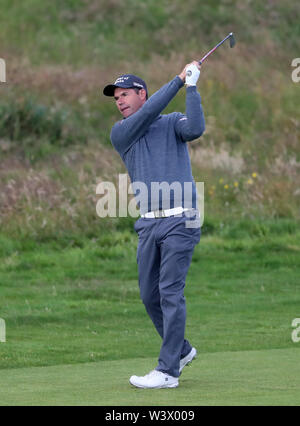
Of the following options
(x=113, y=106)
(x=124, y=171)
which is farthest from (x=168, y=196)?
(x=113, y=106)

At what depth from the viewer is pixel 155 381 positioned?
23.1 feet

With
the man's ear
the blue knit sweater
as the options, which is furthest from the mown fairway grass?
the man's ear

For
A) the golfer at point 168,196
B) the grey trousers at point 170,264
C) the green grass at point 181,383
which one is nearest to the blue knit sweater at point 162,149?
the golfer at point 168,196

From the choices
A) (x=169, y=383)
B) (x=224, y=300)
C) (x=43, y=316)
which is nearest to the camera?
(x=169, y=383)

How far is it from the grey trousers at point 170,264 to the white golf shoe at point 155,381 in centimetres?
5

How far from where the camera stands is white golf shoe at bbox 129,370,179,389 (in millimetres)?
6973

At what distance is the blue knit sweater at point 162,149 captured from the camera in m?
7.11

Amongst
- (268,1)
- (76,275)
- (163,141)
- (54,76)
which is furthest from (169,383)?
(268,1)

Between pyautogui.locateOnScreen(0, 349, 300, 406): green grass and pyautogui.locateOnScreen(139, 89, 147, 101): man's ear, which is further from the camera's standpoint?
pyautogui.locateOnScreen(139, 89, 147, 101): man's ear

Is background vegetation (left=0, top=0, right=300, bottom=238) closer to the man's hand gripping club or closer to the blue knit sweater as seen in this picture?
the blue knit sweater

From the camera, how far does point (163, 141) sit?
7.19 metres

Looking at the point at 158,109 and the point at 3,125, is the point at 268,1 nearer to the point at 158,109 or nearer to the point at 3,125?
the point at 3,125

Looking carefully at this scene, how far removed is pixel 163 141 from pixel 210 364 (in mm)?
1969
